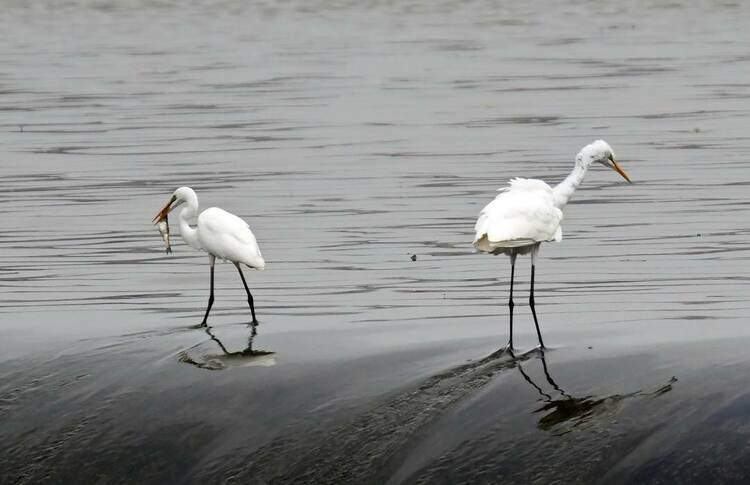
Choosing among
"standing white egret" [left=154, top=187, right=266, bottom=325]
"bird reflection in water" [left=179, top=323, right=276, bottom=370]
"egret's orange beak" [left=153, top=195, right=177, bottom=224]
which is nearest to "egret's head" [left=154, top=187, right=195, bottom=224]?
"egret's orange beak" [left=153, top=195, right=177, bottom=224]

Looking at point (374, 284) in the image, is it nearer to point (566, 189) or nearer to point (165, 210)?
point (165, 210)

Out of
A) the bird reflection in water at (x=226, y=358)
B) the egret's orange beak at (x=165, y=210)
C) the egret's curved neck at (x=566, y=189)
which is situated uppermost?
the egret's curved neck at (x=566, y=189)

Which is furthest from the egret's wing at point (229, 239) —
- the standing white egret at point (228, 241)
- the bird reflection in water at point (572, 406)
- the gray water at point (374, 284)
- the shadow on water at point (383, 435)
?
the bird reflection in water at point (572, 406)

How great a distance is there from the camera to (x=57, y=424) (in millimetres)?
12211

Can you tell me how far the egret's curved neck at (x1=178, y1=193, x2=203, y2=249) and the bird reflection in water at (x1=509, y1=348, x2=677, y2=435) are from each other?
16.4ft

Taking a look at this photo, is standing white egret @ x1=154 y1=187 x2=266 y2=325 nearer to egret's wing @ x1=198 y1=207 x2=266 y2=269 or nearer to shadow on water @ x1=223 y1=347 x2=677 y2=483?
egret's wing @ x1=198 y1=207 x2=266 y2=269

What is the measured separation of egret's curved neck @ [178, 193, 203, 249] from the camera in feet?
52.1

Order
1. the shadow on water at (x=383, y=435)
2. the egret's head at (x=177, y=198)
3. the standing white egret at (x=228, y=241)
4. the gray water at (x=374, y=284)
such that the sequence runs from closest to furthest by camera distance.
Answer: the shadow on water at (x=383, y=435) < the gray water at (x=374, y=284) < the standing white egret at (x=228, y=241) < the egret's head at (x=177, y=198)

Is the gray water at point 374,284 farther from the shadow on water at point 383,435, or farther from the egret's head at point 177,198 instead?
the egret's head at point 177,198

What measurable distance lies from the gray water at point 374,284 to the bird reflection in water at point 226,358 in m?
0.04

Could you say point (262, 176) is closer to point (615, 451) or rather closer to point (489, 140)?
point (489, 140)

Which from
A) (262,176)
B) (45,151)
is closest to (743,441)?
(262,176)

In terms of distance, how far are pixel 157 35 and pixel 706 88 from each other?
78.7ft

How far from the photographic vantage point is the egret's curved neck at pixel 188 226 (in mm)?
15891
